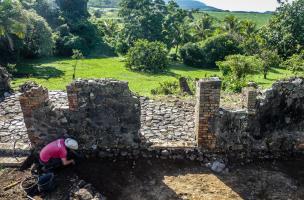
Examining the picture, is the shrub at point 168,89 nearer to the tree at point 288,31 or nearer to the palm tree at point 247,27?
the tree at point 288,31

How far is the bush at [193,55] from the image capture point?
3859 cm

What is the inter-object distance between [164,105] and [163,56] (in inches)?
816

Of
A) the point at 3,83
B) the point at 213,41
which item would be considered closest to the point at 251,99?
the point at 3,83

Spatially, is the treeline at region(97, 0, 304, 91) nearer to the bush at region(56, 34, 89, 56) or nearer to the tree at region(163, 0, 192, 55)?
the tree at region(163, 0, 192, 55)

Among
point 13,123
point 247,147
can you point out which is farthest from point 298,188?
point 13,123

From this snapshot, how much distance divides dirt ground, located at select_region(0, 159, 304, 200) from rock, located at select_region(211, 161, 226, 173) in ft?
0.51

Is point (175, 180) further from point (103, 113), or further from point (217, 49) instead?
point (217, 49)

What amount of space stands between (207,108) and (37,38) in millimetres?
28630

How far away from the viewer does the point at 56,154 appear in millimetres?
7926

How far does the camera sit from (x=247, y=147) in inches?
347

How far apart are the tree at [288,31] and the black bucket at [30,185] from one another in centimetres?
3108

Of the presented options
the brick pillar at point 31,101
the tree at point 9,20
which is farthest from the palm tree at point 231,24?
the brick pillar at point 31,101

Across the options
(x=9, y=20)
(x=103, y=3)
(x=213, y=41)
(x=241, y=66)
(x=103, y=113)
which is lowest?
(x=241, y=66)

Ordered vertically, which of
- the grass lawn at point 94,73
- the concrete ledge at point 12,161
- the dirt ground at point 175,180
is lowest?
the grass lawn at point 94,73
